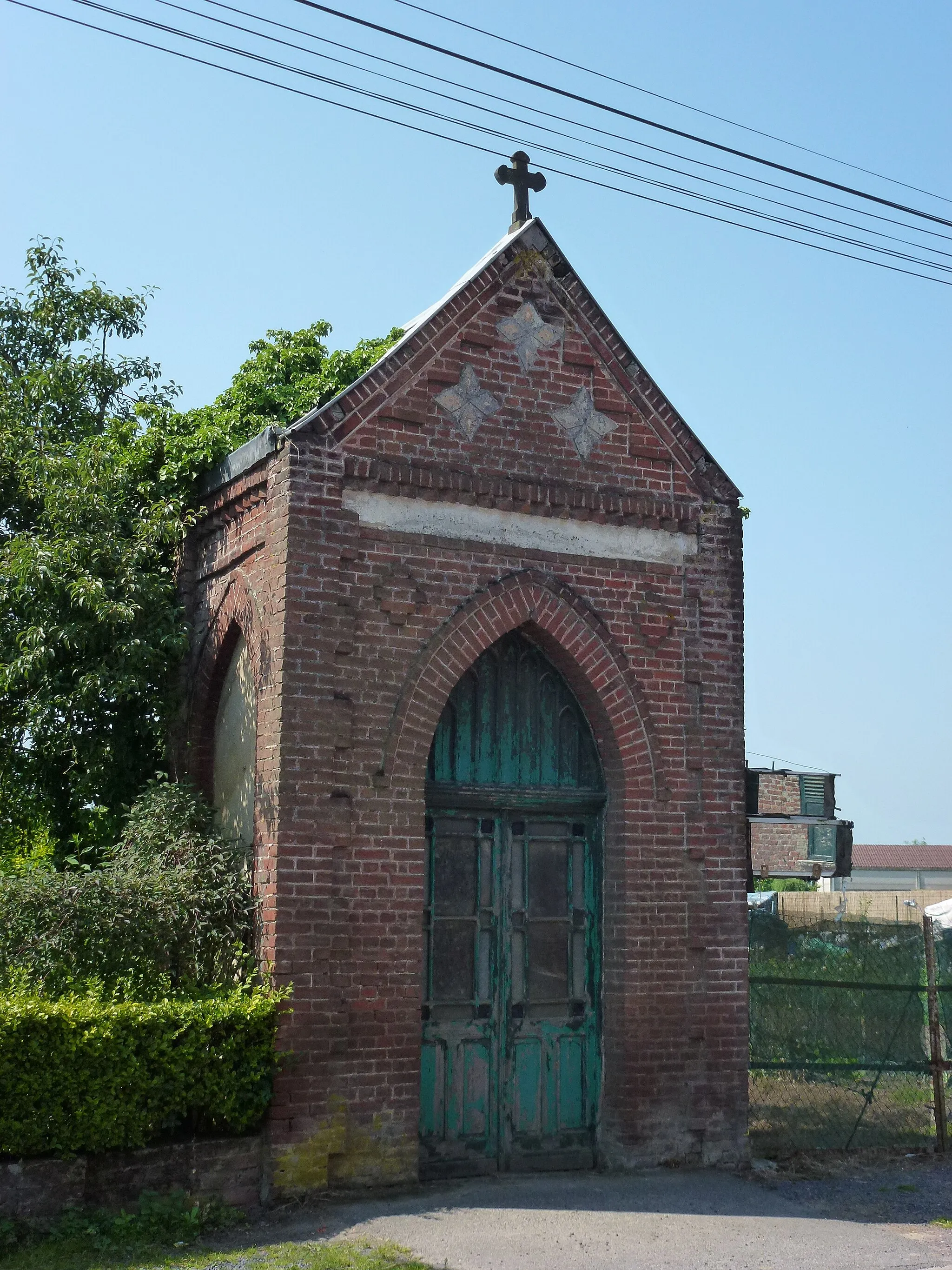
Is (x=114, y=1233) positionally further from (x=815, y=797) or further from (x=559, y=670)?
(x=815, y=797)

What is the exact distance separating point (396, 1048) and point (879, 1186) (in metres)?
3.74

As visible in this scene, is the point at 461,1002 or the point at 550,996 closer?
the point at 461,1002

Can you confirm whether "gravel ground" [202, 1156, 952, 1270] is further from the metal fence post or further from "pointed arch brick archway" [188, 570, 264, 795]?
"pointed arch brick archway" [188, 570, 264, 795]

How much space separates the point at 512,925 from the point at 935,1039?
385cm

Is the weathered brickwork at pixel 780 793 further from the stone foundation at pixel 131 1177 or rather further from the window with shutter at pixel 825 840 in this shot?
→ the stone foundation at pixel 131 1177

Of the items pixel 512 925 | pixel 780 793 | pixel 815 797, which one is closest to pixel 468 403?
pixel 512 925

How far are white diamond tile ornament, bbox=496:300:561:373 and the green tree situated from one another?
8.38ft

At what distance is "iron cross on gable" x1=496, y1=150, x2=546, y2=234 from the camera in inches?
412

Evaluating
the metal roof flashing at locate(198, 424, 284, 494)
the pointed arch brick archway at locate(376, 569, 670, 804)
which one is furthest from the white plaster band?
the metal roof flashing at locate(198, 424, 284, 494)

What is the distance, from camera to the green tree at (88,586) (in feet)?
31.6

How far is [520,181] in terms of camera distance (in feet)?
34.6

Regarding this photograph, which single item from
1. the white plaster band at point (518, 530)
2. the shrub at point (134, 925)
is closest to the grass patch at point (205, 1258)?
Answer: the shrub at point (134, 925)

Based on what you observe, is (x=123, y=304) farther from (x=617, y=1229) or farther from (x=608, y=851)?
(x=617, y=1229)

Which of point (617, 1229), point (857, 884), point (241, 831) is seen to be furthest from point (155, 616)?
point (857, 884)
